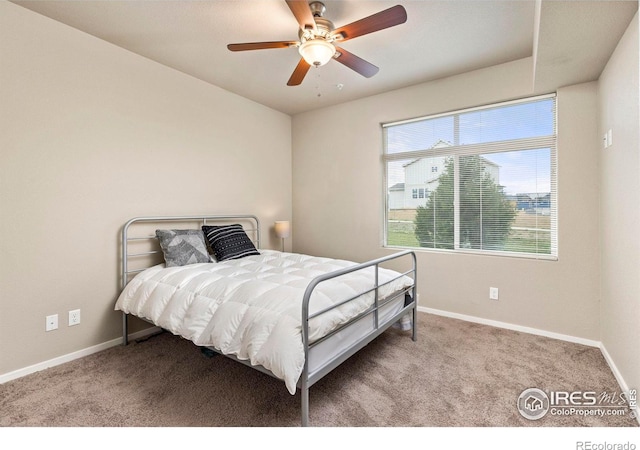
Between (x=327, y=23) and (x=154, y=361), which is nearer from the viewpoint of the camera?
(x=327, y=23)

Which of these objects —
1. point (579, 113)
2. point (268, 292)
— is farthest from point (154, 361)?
point (579, 113)

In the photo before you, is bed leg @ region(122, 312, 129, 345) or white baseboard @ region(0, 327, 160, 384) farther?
bed leg @ region(122, 312, 129, 345)

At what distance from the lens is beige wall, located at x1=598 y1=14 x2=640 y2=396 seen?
5.84 ft

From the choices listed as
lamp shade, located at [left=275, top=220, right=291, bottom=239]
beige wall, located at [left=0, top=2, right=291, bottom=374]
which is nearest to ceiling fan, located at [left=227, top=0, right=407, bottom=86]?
beige wall, located at [left=0, top=2, right=291, bottom=374]

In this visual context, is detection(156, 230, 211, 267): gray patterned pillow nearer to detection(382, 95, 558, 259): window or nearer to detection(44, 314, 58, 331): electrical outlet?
detection(44, 314, 58, 331): electrical outlet

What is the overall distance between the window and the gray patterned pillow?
2.21m

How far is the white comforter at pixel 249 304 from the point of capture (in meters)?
1.58

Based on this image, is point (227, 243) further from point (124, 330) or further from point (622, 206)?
point (622, 206)

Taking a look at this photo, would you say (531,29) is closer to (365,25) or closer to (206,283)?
(365,25)

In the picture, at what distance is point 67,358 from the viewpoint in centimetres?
244

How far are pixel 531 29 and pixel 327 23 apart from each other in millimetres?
1627

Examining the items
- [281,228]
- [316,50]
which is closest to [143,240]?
[281,228]
